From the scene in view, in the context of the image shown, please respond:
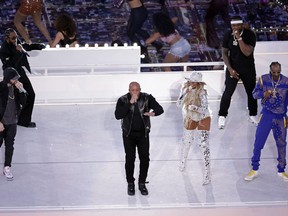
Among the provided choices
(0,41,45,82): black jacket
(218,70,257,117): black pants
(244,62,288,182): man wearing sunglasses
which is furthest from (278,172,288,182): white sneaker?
(0,41,45,82): black jacket

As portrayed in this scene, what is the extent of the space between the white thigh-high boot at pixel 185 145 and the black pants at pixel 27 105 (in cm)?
262

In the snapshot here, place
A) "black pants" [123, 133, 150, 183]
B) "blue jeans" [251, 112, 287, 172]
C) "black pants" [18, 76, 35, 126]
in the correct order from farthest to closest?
"black pants" [18, 76, 35, 126] → "blue jeans" [251, 112, 287, 172] → "black pants" [123, 133, 150, 183]

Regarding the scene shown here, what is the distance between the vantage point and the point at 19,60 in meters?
11.6

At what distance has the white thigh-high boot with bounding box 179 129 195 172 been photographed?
395 inches

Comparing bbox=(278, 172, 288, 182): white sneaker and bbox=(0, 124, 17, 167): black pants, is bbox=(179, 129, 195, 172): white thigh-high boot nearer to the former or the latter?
bbox=(278, 172, 288, 182): white sneaker

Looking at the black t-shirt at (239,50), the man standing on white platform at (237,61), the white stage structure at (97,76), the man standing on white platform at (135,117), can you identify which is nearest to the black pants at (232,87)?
the man standing on white platform at (237,61)

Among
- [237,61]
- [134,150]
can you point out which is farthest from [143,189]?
[237,61]

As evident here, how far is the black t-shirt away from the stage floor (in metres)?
0.92

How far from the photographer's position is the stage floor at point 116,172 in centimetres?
950

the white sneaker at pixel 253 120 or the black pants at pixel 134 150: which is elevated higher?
the black pants at pixel 134 150

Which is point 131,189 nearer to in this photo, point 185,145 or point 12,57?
point 185,145

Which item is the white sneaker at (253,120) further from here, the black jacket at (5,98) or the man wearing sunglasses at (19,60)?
the black jacket at (5,98)

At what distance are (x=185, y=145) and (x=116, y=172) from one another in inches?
37.2

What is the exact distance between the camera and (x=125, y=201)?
9.58m
